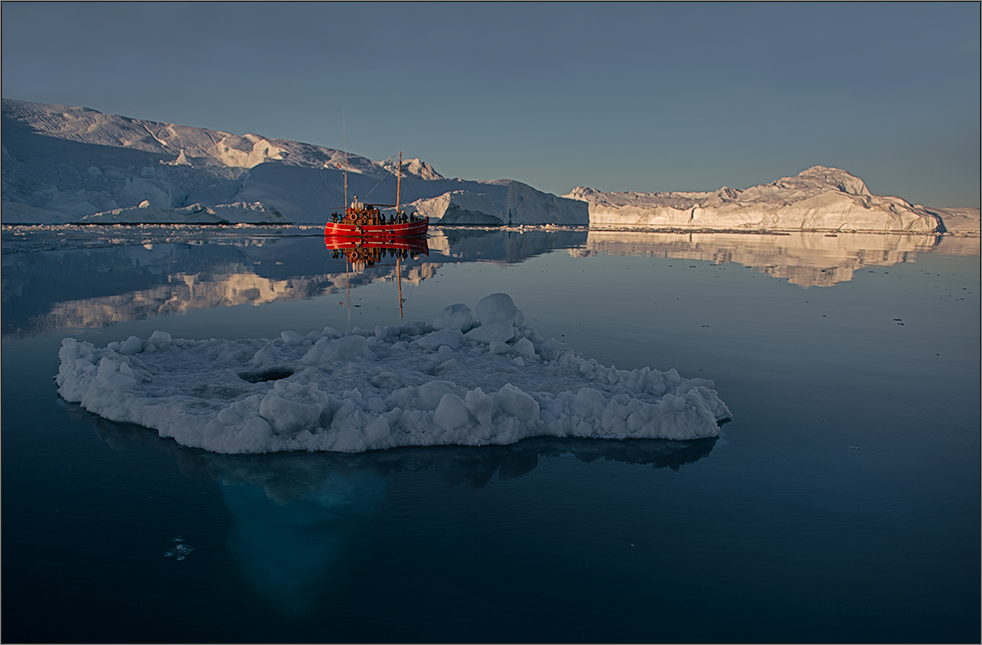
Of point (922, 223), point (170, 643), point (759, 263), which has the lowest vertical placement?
point (170, 643)

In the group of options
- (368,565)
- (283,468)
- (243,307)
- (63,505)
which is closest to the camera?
(368,565)

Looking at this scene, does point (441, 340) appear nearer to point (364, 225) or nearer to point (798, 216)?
point (364, 225)

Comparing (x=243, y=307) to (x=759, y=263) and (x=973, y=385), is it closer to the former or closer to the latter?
(x=973, y=385)

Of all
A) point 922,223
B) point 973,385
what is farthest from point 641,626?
point 922,223

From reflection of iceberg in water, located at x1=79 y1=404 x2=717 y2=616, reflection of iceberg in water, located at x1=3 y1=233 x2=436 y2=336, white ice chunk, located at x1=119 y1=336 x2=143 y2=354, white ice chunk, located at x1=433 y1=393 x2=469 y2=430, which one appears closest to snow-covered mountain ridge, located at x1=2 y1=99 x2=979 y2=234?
reflection of iceberg in water, located at x1=3 y1=233 x2=436 y2=336

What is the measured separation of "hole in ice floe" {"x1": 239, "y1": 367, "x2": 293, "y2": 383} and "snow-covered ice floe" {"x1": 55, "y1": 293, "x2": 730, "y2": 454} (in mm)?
15

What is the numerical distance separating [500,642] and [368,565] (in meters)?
0.80

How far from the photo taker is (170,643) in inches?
88.8

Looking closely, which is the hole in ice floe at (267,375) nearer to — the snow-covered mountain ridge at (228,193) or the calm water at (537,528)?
the calm water at (537,528)

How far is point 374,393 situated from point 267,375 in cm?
140

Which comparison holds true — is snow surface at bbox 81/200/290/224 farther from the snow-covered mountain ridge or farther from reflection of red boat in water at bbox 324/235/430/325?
reflection of red boat in water at bbox 324/235/430/325

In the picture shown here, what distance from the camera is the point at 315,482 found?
3.57 meters

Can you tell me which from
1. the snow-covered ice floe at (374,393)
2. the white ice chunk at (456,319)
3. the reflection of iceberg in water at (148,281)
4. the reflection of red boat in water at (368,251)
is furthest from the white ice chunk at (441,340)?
the reflection of red boat in water at (368,251)

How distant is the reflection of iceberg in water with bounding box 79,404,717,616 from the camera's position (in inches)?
107
